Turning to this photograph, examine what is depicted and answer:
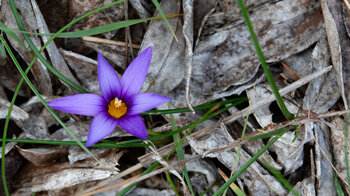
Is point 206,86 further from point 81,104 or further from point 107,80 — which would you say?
point 81,104

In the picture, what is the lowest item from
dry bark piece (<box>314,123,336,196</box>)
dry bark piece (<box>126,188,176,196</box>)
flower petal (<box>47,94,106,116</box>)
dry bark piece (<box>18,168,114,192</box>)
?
dry bark piece (<box>314,123,336,196</box>)

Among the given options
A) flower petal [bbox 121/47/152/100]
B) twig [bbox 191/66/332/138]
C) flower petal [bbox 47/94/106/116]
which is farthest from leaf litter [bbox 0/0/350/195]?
flower petal [bbox 47/94/106/116]

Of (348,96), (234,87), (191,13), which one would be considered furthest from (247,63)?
(348,96)

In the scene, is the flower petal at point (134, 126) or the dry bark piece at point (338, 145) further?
the dry bark piece at point (338, 145)

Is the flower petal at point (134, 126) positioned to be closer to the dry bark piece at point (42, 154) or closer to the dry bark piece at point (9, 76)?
the dry bark piece at point (42, 154)

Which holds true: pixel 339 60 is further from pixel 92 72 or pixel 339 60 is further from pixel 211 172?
pixel 92 72

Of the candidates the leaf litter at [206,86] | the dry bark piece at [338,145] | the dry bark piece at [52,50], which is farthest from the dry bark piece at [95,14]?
the dry bark piece at [338,145]

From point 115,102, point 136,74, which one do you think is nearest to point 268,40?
point 136,74

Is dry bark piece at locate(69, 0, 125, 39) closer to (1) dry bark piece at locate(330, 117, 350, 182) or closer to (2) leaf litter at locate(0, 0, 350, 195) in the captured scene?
(2) leaf litter at locate(0, 0, 350, 195)
